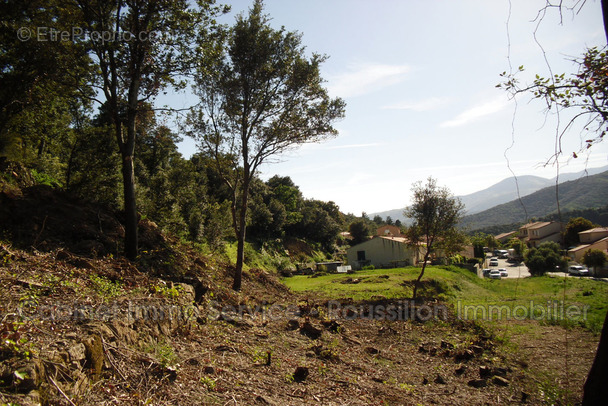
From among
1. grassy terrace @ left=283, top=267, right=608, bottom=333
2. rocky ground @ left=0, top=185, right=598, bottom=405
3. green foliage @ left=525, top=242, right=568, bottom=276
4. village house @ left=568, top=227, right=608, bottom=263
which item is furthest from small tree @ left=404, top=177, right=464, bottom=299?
village house @ left=568, top=227, right=608, bottom=263

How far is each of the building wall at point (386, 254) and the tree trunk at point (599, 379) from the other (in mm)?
47012

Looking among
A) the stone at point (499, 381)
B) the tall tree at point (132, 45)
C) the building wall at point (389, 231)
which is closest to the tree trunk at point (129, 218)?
the tall tree at point (132, 45)

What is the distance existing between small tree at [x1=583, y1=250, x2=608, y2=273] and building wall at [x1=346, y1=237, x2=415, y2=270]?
83.9 ft

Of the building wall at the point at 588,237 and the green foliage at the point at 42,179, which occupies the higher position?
the green foliage at the point at 42,179

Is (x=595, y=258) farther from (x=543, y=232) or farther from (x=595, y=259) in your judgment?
(x=543, y=232)

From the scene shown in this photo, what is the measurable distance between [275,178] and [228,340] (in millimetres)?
62171

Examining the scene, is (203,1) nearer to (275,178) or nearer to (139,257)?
(139,257)

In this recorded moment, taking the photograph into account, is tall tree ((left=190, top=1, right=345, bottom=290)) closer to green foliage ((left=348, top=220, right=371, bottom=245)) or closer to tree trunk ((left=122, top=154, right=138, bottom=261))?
tree trunk ((left=122, top=154, right=138, bottom=261))

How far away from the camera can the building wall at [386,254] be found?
4969cm

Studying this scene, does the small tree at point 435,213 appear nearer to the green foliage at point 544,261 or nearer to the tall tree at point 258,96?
the tall tree at point 258,96

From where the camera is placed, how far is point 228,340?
8.62 m

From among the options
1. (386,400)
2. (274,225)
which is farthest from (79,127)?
(274,225)

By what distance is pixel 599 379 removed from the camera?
3.32 metres

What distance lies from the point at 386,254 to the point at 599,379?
49.0 metres
